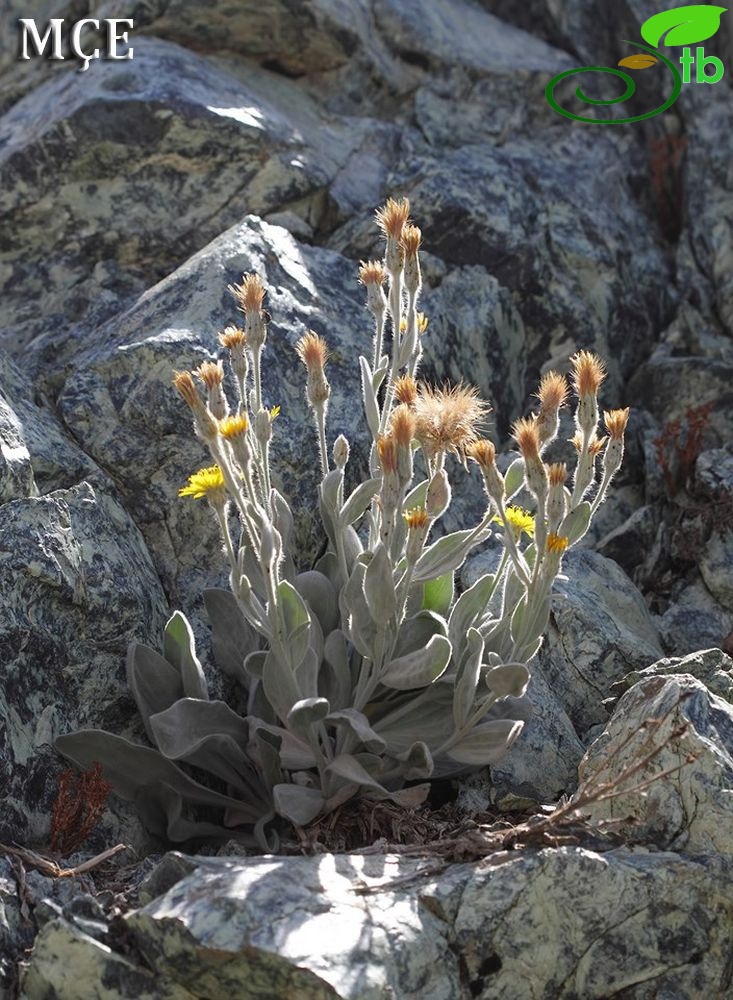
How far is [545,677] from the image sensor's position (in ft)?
16.9

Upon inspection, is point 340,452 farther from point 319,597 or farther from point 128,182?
point 128,182

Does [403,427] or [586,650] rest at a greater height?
[403,427]

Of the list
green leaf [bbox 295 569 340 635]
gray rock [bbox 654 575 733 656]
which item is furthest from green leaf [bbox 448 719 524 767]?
gray rock [bbox 654 575 733 656]

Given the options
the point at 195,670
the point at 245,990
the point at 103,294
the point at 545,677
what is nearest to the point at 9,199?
the point at 103,294

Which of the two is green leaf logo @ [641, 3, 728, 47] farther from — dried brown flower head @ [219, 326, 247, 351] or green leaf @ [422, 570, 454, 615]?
dried brown flower head @ [219, 326, 247, 351]

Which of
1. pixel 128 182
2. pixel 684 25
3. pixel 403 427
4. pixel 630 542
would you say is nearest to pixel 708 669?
pixel 403 427

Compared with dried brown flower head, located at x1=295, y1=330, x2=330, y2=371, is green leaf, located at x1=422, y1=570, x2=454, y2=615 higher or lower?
lower

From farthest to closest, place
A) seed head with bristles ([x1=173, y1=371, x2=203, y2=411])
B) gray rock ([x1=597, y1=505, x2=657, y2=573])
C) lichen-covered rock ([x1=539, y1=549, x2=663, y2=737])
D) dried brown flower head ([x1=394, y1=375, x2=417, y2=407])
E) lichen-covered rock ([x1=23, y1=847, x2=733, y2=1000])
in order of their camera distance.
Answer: gray rock ([x1=597, y1=505, x2=657, y2=573]), lichen-covered rock ([x1=539, y1=549, x2=663, y2=737]), dried brown flower head ([x1=394, y1=375, x2=417, y2=407]), seed head with bristles ([x1=173, y1=371, x2=203, y2=411]), lichen-covered rock ([x1=23, y1=847, x2=733, y2=1000])

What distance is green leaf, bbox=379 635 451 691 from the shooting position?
430 cm

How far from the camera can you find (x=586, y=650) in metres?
5.24

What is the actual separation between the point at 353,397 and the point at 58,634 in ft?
5.81

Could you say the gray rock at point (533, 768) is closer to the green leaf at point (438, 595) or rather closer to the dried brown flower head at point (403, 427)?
the green leaf at point (438, 595)

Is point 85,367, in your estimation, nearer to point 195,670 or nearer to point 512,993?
point 195,670

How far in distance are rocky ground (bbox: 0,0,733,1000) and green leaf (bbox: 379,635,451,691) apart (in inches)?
22.3
